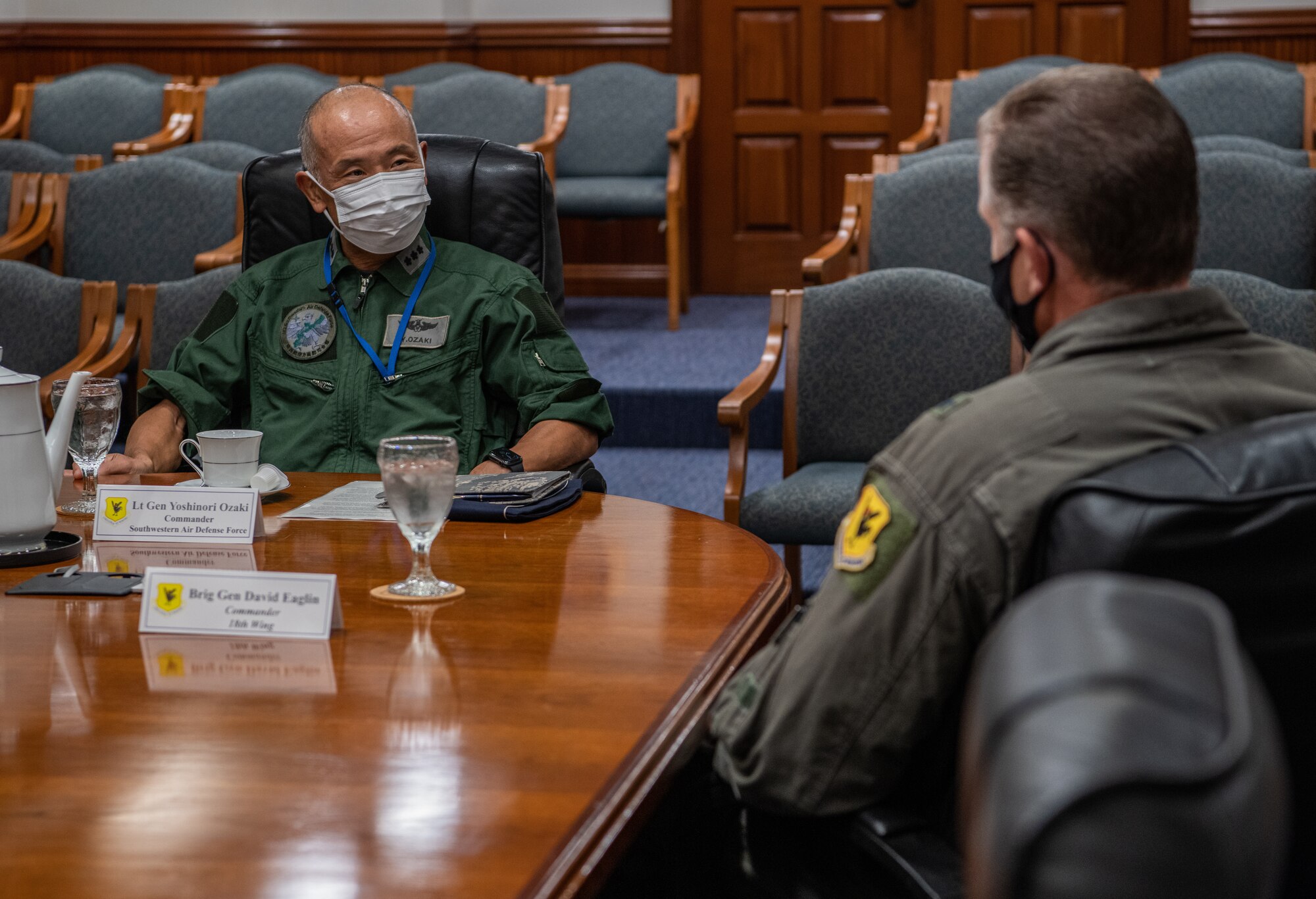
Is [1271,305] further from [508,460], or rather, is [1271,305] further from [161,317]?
[161,317]

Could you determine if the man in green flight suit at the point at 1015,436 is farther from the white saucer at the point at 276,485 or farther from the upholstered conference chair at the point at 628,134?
the upholstered conference chair at the point at 628,134

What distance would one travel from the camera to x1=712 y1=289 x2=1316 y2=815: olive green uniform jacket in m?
0.93

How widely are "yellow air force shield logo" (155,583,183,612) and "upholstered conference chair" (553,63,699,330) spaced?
13.6 feet

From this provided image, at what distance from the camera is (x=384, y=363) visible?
217cm

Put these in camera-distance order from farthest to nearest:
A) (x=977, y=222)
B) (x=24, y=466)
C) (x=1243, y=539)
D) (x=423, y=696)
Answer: (x=977, y=222) → (x=24, y=466) → (x=423, y=696) → (x=1243, y=539)

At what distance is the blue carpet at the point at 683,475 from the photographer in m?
3.79

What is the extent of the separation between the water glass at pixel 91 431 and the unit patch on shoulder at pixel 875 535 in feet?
3.44

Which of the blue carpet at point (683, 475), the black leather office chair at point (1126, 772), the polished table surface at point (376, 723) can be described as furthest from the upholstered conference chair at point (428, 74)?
the black leather office chair at point (1126, 772)

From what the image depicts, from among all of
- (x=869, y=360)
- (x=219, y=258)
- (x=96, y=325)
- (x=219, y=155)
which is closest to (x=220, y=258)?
(x=219, y=258)

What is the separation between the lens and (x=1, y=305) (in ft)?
11.4

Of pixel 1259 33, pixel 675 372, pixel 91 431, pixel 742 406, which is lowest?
pixel 675 372

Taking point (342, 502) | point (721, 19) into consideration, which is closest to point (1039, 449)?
point (342, 502)

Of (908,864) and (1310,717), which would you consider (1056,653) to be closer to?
(1310,717)

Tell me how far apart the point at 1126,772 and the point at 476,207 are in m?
2.13
